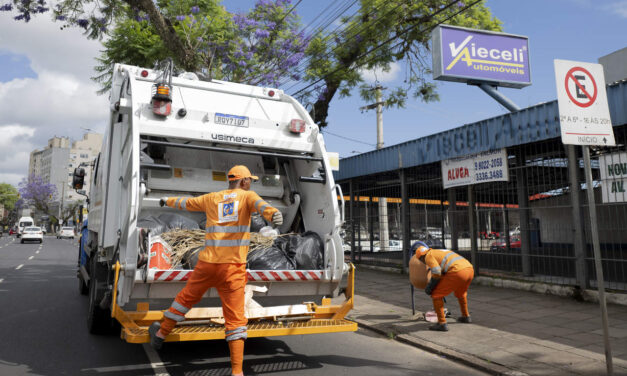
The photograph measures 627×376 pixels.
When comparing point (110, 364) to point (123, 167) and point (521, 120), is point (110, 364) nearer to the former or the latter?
point (123, 167)

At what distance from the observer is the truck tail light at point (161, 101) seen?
15.4 feet

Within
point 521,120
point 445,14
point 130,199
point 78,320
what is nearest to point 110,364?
point 130,199

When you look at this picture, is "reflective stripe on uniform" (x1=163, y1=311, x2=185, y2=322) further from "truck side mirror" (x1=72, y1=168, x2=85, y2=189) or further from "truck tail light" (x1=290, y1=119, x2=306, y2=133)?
"truck side mirror" (x1=72, y1=168, x2=85, y2=189)

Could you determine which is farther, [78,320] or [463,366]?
[78,320]

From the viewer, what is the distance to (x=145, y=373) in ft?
14.0

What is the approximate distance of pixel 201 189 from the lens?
5.52 meters

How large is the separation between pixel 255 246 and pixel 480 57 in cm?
897

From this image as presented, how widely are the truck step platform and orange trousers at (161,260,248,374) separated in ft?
0.46

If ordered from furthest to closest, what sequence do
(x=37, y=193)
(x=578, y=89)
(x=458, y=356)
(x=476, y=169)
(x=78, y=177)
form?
(x=37, y=193) → (x=476, y=169) → (x=78, y=177) → (x=458, y=356) → (x=578, y=89)

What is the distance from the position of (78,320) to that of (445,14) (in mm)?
13172

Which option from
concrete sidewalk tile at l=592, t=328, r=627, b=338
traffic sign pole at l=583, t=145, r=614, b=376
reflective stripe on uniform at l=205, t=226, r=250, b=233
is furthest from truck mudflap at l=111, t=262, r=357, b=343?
concrete sidewalk tile at l=592, t=328, r=627, b=338

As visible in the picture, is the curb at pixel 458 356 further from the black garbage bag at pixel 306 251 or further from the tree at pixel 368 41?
the tree at pixel 368 41

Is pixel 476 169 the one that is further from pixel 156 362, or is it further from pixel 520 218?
pixel 156 362

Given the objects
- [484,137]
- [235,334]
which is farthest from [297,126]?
[484,137]
